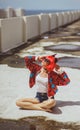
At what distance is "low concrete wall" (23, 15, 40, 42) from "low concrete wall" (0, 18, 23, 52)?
0.57 meters

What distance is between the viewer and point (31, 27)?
22.4 meters

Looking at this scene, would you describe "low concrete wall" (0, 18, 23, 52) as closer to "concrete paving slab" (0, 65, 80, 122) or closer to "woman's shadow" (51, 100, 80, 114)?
"concrete paving slab" (0, 65, 80, 122)

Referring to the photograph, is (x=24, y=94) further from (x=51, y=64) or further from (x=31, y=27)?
(x=31, y=27)

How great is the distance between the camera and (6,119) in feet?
22.9

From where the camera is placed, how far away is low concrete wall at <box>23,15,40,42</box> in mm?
20522

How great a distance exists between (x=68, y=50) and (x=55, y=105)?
9497 millimetres

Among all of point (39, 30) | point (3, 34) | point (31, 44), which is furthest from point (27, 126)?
point (39, 30)

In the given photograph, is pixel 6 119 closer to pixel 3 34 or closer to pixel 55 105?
pixel 55 105

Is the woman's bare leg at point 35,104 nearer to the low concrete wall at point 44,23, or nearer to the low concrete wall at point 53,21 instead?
the low concrete wall at point 44,23

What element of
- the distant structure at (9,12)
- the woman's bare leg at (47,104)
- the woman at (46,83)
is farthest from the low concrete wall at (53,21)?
the woman's bare leg at (47,104)

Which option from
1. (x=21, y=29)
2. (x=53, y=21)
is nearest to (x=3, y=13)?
(x=53, y=21)

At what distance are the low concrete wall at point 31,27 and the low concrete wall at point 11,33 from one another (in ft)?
1.88

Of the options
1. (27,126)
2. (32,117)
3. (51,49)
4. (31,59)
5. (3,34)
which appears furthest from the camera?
(51,49)

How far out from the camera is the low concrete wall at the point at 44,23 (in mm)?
26062
